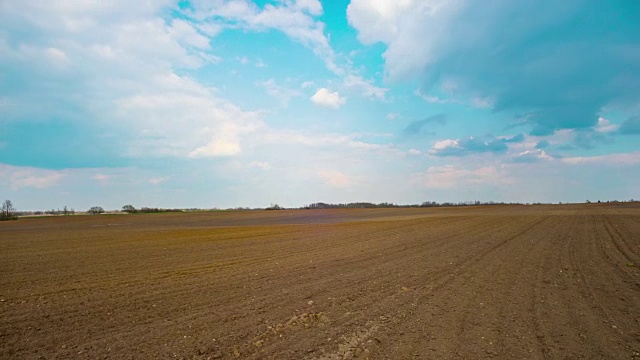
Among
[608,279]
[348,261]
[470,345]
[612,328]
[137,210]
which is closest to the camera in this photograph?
[470,345]

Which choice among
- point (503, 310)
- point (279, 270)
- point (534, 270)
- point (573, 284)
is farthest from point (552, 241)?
point (279, 270)

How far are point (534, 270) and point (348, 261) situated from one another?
780 centimetres

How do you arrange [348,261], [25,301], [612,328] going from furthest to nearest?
[348,261], [25,301], [612,328]

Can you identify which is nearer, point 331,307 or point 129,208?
point 331,307

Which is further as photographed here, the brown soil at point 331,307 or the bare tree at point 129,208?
the bare tree at point 129,208

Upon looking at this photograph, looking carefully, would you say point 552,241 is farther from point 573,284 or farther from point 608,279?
point 573,284

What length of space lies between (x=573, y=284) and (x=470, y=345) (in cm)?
707

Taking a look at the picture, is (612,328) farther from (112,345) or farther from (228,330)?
(112,345)

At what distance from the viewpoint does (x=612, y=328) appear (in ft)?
23.1

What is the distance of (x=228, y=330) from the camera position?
717cm

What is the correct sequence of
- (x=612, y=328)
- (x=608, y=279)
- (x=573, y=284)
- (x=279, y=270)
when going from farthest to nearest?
(x=279, y=270) < (x=608, y=279) < (x=573, y=284) < (x=612, y=328)

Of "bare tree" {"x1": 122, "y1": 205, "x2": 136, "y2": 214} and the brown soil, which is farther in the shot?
"bare tree" {"x1": 122, "y1": 205, "x2": 136, "y2": 214}

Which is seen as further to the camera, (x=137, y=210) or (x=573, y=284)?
(x=137, y=210)

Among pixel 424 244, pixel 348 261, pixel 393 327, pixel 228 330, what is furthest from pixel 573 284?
pixel 228 330
